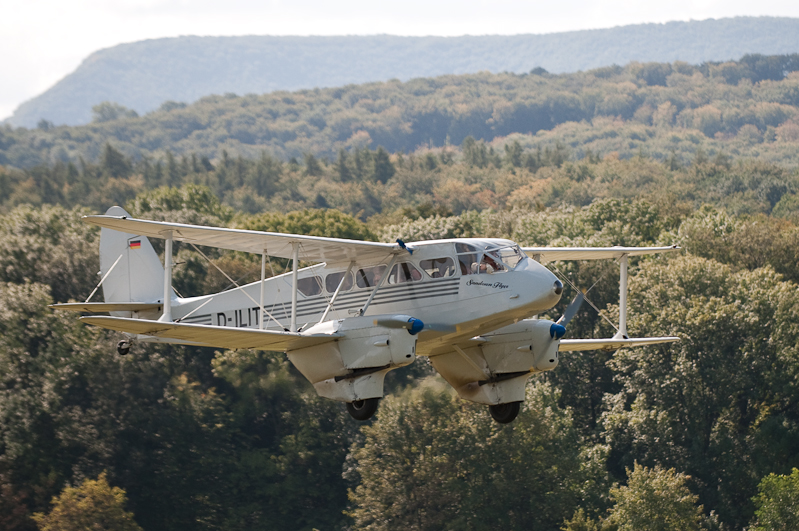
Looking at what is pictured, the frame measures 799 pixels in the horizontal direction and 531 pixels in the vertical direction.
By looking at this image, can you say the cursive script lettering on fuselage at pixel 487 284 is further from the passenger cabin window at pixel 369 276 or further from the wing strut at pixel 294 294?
the wing strut at pixel 294 294

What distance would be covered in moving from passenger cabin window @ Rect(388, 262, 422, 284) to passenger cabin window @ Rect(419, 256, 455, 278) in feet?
0.78

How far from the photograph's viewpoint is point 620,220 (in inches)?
3743

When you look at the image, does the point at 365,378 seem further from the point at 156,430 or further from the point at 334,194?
the point at 334,194

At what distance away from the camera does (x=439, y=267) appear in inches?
973

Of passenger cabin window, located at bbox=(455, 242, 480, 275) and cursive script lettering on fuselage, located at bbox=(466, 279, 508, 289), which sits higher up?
passenger cabin window, located at bbox=(455, 242, 480, 275)

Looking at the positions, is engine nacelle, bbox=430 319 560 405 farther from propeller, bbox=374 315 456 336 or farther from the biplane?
propeller, bbox=374 315 456 336

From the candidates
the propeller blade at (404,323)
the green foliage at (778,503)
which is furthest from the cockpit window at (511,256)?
the green foliage at (778,503)

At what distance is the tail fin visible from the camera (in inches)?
1227

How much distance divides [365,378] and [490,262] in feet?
13.8

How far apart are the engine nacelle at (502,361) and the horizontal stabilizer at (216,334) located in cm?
458

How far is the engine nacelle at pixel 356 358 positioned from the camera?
23625 mm

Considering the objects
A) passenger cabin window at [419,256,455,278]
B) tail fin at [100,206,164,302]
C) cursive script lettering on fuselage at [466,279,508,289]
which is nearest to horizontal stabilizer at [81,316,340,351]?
passenger cabin window at [419,256,455,278]

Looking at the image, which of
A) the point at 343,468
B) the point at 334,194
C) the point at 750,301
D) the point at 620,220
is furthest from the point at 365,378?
the point at 334,194

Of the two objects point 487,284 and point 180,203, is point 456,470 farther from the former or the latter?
point 180,203
